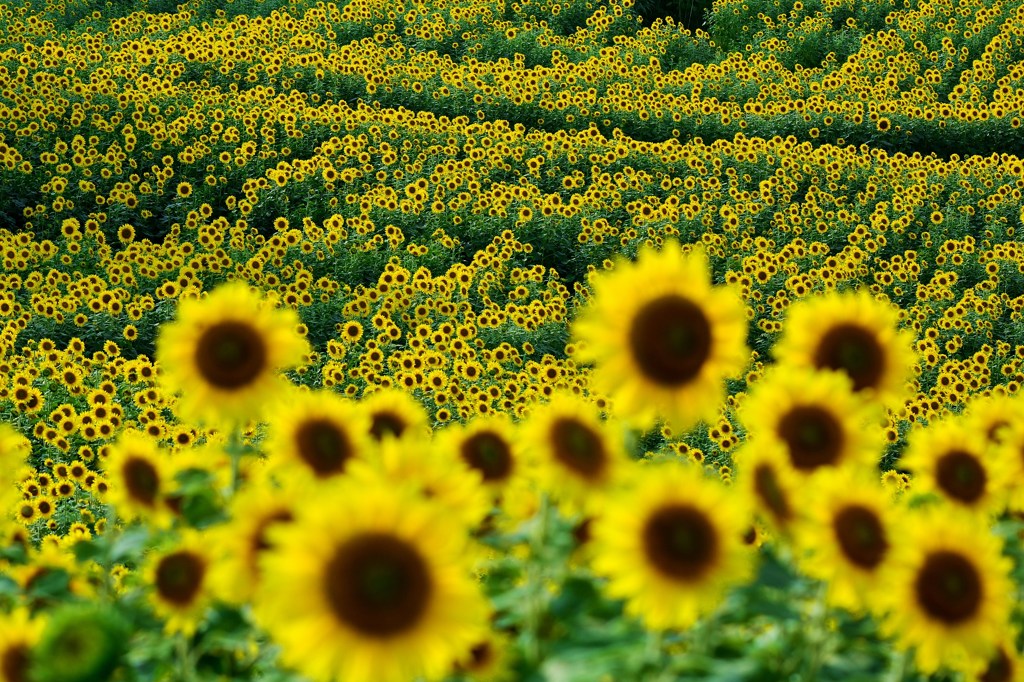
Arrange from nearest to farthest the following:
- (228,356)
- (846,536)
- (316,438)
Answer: (846,536) → (316,438) → (228,356)

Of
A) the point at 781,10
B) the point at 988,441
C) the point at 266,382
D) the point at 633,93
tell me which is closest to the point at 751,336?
the point at 633,93

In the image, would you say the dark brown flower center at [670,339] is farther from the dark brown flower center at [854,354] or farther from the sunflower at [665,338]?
the dark brown flower center at [854,354]

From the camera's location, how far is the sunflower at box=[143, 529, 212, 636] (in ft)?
6.71

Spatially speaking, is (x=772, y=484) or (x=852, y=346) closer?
(x=772, y=484)

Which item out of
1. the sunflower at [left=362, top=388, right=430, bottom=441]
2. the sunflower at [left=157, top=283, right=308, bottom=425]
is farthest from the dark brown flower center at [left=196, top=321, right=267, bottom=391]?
the sunflower at [left=362, top=388, right=430, bottom=441]

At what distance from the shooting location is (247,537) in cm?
191

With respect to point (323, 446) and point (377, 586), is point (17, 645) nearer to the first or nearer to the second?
point (323, 446)

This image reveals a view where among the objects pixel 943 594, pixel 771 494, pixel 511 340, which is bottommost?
pixel 943 594

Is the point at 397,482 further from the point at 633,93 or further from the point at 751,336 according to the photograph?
the point at 633,93

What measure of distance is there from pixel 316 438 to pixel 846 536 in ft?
3.31

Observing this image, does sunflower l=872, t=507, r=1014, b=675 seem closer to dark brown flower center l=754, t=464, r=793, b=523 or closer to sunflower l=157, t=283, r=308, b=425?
dark brown flower center l=754, t=464, r=793, b=523

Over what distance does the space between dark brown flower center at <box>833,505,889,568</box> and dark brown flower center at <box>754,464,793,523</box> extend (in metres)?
0.09

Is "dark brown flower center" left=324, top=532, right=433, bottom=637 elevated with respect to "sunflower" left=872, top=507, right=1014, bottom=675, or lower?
lower

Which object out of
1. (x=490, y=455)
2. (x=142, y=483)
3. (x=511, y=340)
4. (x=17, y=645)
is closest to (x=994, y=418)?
(x=490, y=455)
